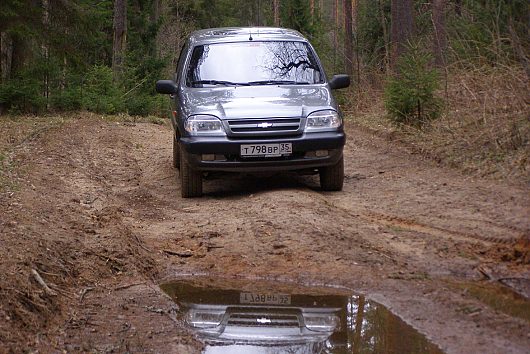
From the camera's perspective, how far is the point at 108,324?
4680mm

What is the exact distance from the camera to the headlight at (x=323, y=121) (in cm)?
823

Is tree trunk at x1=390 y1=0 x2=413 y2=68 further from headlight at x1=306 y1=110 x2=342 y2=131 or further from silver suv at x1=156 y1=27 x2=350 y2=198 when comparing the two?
headlight at x1=306 y1=110 x2=342 y2=131

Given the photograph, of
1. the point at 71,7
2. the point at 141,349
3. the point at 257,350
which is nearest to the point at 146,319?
the point at 141,349

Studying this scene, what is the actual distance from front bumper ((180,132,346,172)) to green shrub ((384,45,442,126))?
4349 mm

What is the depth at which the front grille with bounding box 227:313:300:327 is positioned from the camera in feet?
15.6

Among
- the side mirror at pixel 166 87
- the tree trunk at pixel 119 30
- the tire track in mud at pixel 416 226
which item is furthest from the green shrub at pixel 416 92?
the tree trunk at pixel 119 30

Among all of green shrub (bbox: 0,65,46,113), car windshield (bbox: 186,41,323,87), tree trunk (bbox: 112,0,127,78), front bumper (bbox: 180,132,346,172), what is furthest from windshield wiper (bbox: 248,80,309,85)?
tree trunk (bbox: 112,0,127,78)

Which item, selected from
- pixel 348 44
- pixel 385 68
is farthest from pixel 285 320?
pixel 348 44

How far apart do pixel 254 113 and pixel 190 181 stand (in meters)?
1.15

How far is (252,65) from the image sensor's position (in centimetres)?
930

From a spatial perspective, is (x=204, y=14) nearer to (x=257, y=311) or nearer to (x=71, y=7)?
(x=71, y=7)

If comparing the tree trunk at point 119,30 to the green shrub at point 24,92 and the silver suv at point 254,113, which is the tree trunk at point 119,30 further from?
the silver suv at point 254,113

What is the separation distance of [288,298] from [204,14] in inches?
1634

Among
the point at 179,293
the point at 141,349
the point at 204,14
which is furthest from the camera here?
the point at 204,14
